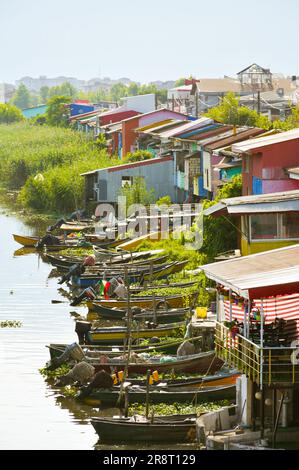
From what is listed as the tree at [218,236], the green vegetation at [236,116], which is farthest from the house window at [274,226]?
the green vegetation at [236,116]

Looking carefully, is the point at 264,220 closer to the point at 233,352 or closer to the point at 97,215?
the point at 233,352

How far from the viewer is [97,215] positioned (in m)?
54.8

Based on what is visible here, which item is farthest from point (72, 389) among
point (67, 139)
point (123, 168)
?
point (67, 139)

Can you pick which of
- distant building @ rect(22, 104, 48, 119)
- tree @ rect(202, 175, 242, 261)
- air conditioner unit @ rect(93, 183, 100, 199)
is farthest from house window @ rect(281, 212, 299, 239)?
distant building @ rect(22, 104, 48, 119)

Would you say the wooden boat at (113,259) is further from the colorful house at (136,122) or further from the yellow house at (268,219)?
the colorful house at (136,122)

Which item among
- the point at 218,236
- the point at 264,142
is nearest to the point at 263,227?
the point at 218,236

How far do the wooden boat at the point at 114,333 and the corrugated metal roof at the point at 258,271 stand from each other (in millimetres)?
8526

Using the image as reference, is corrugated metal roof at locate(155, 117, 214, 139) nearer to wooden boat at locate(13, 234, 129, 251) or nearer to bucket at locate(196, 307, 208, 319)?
wooden boat at locate(13, 234, 129, 251)

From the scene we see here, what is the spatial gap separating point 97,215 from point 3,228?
5.23m

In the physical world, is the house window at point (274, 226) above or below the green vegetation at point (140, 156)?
above

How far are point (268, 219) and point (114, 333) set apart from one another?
5.52 m

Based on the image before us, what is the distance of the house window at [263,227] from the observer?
82.4 ft

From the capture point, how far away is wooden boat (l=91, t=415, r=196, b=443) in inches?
791


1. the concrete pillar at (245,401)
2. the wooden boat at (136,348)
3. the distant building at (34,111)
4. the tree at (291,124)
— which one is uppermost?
the tree at (291,124)
